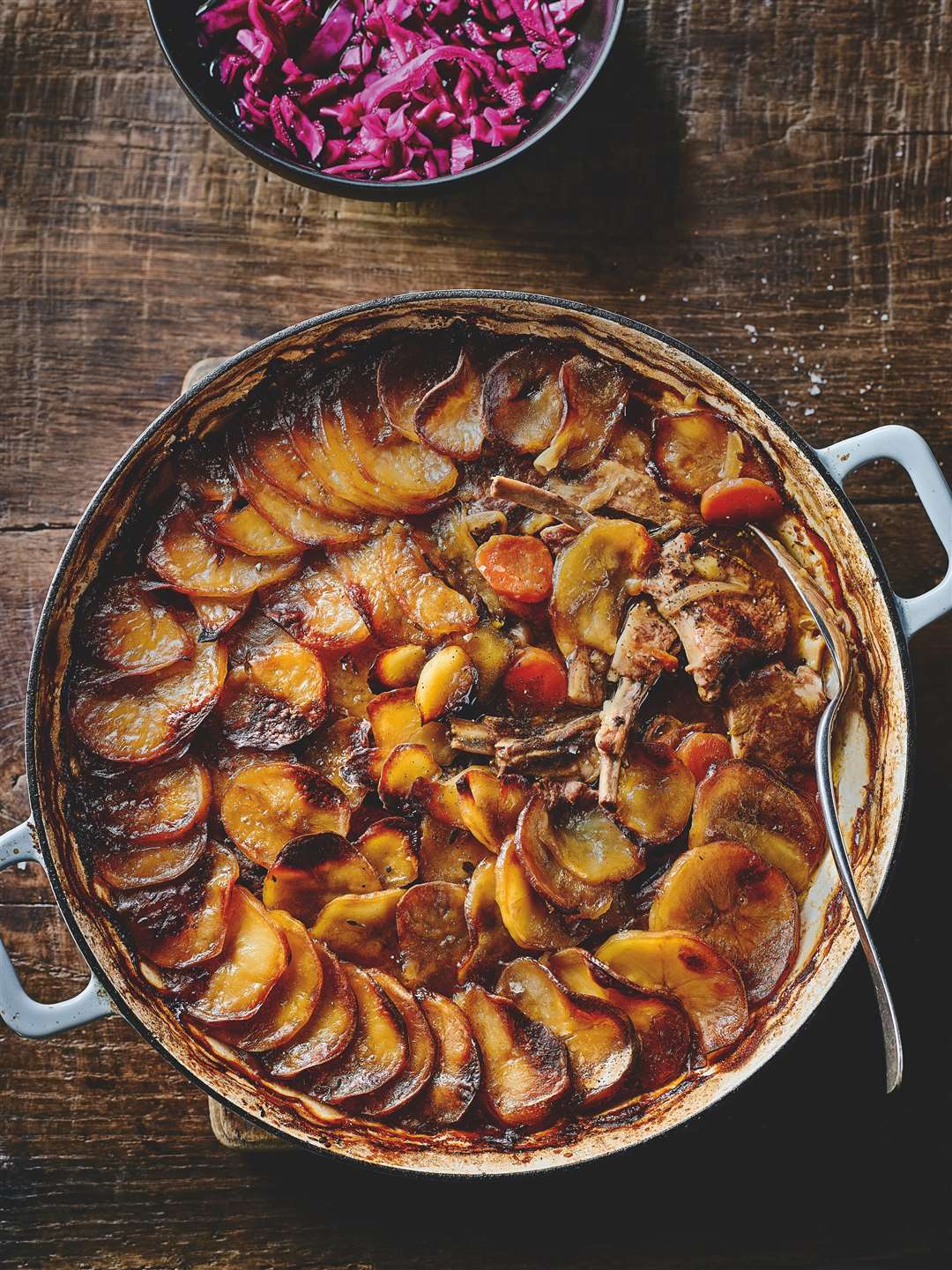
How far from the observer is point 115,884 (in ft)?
6.51

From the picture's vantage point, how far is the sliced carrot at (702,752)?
206 centimetres

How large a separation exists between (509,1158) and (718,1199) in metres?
0.62

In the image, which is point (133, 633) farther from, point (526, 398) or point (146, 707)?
point (526, 398)

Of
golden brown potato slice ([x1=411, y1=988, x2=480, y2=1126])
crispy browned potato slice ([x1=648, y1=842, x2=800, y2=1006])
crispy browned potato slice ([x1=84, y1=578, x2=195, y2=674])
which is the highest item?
crispy browned potato slice ([x1=84, y1=578, x2=195, y2=674])

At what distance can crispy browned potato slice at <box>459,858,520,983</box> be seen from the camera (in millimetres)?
1980

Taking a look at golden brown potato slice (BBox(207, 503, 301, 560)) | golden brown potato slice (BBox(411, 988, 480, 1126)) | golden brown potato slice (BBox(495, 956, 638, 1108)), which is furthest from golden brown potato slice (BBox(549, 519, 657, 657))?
golden brown potato slice (BBox(411, 988, 480, 1126))

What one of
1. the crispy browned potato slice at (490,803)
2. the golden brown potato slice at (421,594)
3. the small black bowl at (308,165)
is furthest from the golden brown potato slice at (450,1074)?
the small black bowl at (308,165)

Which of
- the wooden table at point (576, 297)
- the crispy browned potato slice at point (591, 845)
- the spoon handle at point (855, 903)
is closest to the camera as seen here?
the spoon handle at point (855, 903)

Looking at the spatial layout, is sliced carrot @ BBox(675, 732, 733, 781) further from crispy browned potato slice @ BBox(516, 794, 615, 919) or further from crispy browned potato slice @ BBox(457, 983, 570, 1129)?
crispy browned potato slice @ BBox(457, 983, 570, 1129)

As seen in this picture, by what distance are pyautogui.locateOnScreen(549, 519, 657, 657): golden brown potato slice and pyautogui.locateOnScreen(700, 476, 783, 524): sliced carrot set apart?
0.14 metres

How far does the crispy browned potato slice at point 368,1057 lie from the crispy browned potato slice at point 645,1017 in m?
0.32

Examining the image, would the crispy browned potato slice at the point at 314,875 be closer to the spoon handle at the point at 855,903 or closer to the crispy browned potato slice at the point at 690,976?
the crispy browned potato slice at the point at 690,976

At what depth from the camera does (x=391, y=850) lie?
79.7 inches

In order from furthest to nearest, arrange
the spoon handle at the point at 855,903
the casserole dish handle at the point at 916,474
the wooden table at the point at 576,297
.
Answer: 1. the wooden table at the point at 576,297
2. the casserole dish handle at the point at 916,474
3. the spoon handle at the point at 855,903
